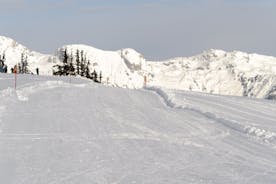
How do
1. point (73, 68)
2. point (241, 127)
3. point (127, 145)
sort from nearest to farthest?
point (127, 145) < point (241, 127) < point (73, 68)

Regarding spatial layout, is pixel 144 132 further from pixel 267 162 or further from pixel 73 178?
pixel 73 178

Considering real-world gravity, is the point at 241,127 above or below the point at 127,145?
above

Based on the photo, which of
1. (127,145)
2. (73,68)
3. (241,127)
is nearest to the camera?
(127,145)

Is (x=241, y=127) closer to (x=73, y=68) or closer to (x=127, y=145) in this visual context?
(x=127, y=145)

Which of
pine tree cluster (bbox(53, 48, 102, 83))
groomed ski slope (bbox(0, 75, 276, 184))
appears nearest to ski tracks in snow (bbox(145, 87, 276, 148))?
groomed ski slope (bbox(0, 75, 276, 184))

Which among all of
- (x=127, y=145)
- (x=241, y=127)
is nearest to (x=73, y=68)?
(x=241, y=127)

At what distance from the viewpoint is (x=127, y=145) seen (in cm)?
1393

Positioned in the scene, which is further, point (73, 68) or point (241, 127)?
point (73, 68)

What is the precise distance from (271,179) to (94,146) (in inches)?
197

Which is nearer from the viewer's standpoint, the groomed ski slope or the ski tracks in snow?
the groomed ski slope

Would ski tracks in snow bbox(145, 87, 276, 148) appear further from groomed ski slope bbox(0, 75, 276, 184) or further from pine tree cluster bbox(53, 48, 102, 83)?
pine tree cluster bbox(53, 48, 102, 83)

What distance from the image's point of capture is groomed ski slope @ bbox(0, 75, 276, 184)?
35.5 ft

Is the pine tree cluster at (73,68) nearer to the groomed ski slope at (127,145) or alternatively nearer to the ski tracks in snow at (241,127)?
the ski tracks in snow at (241,127)

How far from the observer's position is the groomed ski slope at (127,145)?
426 inches
